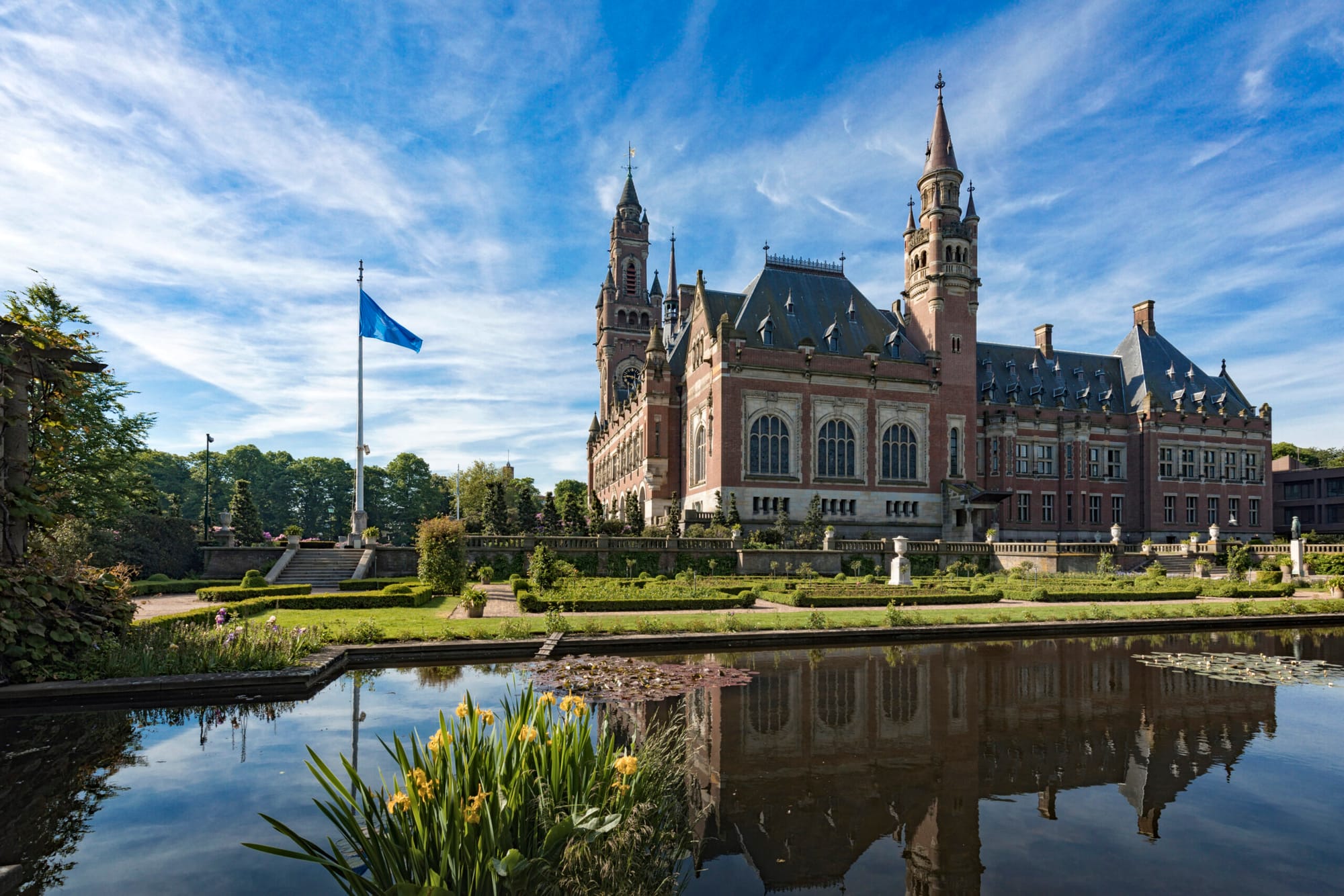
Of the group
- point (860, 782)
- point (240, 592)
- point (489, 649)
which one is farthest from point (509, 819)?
point (240, 592)

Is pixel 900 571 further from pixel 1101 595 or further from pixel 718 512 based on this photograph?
pixel 718 512

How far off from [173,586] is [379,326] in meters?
15.5

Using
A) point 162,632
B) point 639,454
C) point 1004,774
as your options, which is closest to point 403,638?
point 162,632

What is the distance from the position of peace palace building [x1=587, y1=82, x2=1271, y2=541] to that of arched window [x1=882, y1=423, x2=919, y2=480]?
0.37 feet

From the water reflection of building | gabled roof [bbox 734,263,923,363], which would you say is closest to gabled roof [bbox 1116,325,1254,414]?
gabled roof [bbox 734,263,923,363]

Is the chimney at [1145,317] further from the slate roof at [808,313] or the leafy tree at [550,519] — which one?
the leafy tree at [550,519]

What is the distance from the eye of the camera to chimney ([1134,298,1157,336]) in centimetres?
6500

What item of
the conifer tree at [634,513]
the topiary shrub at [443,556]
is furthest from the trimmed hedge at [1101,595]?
the conifer tree at [634,513]

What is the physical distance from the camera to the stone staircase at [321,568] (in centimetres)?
3130

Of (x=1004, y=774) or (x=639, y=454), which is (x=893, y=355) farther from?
(x=1004, y=774)

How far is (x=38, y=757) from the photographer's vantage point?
30.8 ft

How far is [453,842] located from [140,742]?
8601 millimetres

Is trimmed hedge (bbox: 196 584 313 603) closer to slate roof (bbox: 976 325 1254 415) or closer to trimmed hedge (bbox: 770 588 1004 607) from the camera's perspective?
trimmed hedge (bbox: 770 588 1004 607)

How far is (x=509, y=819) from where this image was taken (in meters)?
4.74
